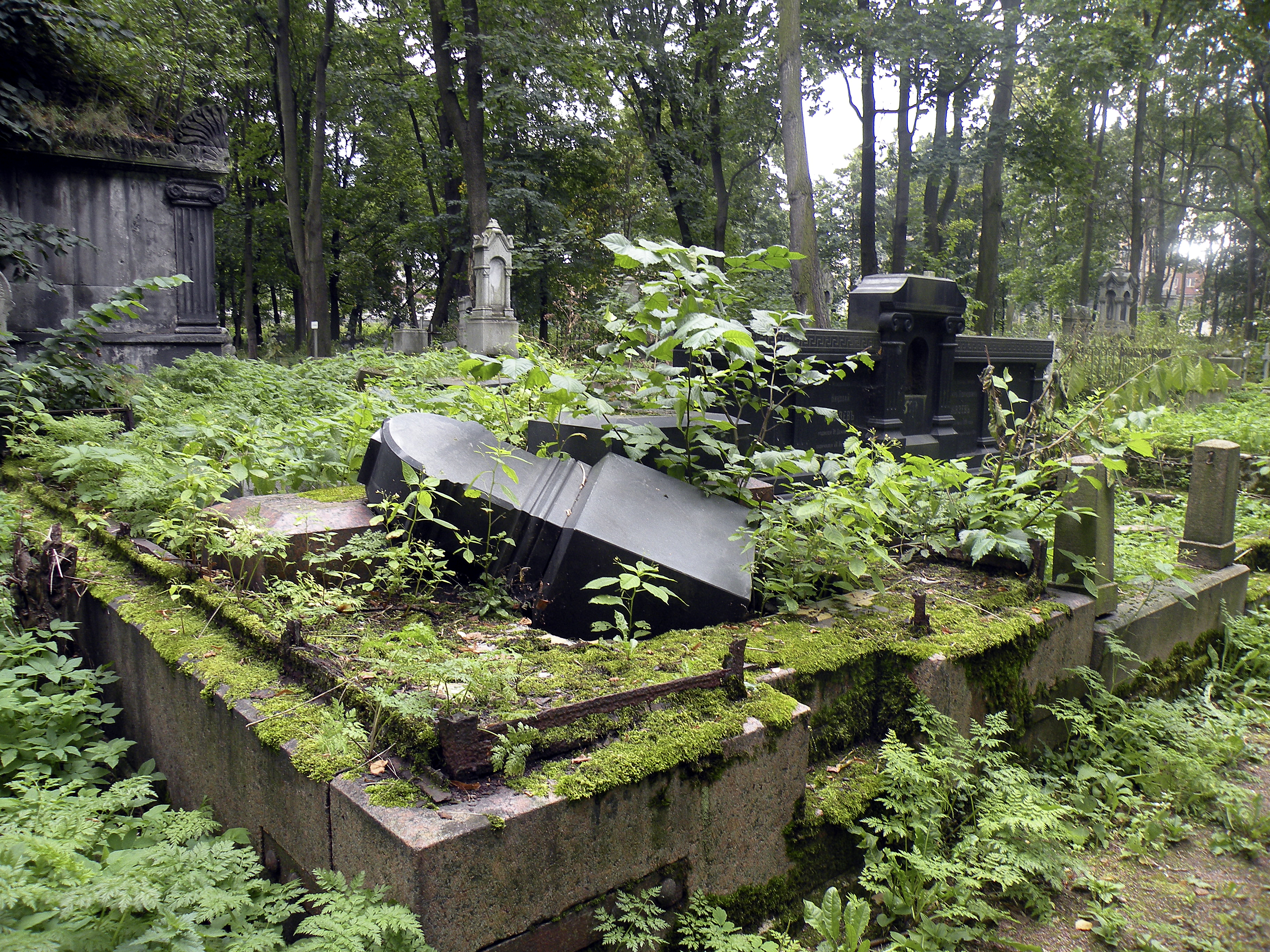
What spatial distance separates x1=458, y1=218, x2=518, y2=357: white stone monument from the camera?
17.3m

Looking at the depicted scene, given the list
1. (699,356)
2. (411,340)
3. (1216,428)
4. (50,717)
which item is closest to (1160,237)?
(1216,428)

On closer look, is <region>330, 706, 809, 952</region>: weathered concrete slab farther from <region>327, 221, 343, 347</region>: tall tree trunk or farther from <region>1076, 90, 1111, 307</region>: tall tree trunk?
<region>1076, 90, 1111, 307</region>: tall tree trunk

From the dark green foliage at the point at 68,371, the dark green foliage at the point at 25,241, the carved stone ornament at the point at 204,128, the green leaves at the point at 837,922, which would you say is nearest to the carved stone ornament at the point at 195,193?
the carved stone ornament at the point at 204,128

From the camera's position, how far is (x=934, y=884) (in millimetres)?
2664

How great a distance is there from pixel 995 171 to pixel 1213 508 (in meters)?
18.7

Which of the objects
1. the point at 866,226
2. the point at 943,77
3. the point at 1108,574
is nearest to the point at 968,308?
the point at 866,226

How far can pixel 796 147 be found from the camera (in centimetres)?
1438

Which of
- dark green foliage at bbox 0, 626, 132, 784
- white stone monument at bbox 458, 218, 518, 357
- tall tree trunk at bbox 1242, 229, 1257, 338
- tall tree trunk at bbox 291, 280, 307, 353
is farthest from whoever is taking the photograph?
tall tree trunk at bbox 1242, 229, 1257, 338

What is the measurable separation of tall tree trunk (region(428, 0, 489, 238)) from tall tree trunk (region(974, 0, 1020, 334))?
1258 centimetres

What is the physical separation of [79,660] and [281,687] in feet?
4.40

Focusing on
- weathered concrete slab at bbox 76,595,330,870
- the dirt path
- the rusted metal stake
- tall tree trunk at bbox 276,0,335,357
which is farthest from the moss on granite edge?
Result: tall tree trunk at bbox 276,0,335,357

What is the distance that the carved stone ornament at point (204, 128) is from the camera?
11727 mm

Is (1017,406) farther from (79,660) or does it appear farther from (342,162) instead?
(342,162)

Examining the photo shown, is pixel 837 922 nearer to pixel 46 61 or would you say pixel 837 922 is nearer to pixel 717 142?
pixel 46 61
